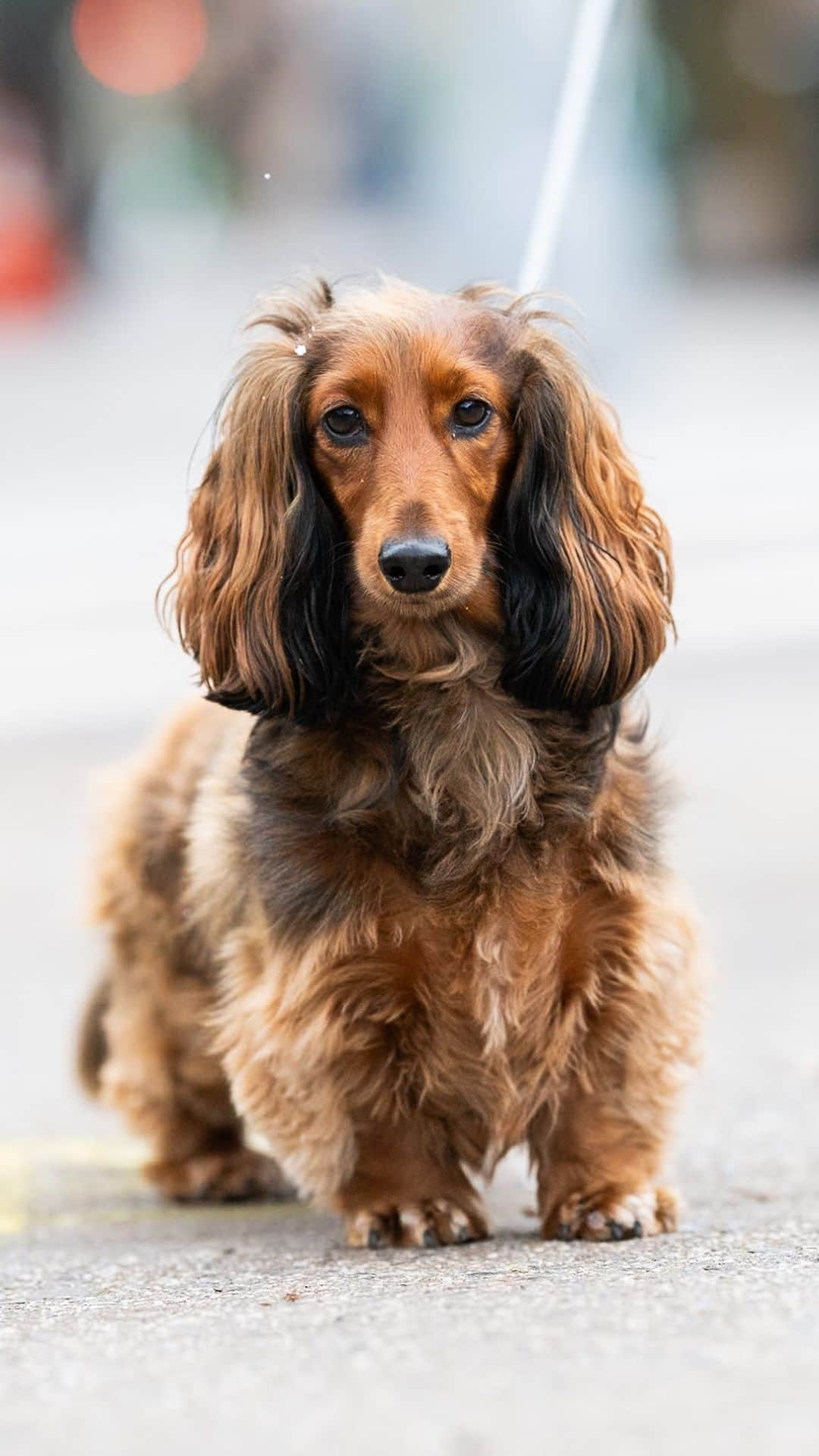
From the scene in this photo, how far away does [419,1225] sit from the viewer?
3877 millimetres

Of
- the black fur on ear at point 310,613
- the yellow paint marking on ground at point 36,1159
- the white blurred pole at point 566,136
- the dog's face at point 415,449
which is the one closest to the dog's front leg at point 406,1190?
the black fur on ear at point 310,613

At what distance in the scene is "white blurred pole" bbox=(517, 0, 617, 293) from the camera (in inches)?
164

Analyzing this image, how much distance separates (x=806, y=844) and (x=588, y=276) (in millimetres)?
7104

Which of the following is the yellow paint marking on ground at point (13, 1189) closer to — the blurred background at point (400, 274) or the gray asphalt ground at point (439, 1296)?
the gray asphalt ground at point (439, 1296)

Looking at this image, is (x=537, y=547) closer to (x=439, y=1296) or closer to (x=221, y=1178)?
(x=439, y=1296)

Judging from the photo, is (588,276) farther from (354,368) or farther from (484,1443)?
(484,1443)

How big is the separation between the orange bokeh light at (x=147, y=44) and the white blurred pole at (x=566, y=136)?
14190 millimetres

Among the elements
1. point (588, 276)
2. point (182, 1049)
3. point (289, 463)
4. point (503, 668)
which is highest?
point (588, 276)

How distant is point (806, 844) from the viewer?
7707mm

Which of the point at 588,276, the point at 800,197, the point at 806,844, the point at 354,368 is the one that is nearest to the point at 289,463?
the point at 354,368

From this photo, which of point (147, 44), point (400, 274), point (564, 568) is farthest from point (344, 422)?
point (147, 44)

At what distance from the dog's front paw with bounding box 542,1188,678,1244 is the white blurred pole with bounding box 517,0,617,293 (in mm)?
1602

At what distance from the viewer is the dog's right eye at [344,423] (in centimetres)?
373

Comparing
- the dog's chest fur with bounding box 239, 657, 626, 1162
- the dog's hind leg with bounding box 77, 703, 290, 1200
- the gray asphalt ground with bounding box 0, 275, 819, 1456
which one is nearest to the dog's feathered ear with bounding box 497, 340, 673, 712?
the dog's chest fur with bounding box 239, 657, 626, 1162
